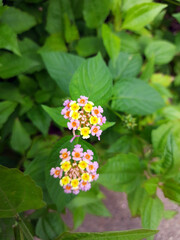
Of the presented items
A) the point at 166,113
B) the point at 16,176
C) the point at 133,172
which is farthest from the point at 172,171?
the point at 16,176

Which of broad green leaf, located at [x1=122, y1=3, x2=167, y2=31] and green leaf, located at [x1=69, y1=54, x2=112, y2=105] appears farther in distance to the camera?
broad green leaf, located at [x1=122, y1=3, x2=167, y2=31]

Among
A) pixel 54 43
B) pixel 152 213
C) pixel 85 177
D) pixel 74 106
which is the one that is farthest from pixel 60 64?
pixel 152 213

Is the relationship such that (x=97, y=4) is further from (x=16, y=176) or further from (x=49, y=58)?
(x=16, y=176)

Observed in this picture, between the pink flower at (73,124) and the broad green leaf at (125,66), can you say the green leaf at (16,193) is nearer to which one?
the pink flower at (73,124)

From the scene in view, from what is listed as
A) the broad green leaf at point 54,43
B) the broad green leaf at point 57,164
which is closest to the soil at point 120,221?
the broad green leaf at point 57,164

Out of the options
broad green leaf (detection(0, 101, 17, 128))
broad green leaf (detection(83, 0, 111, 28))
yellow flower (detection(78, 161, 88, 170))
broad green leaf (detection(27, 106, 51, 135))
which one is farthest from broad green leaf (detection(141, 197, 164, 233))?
broad green leaf (detection(83, 0, 111, 28))

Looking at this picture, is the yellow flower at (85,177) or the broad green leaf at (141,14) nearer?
the yellow flower at (85,177)

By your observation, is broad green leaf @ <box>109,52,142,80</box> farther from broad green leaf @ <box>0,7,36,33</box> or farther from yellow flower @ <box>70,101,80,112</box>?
yellow flower @ <box>70,101,80,112</box>
